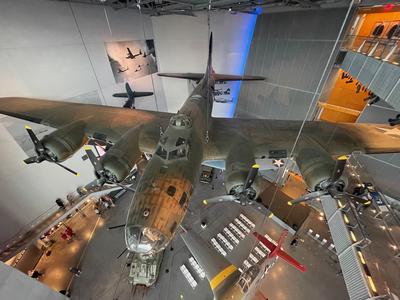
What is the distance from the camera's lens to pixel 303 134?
26.8 feet

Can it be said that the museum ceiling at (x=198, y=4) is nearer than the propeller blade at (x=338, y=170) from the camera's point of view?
No

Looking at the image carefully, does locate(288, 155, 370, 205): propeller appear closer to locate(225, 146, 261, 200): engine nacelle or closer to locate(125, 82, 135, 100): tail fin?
locate(225, 146, 261, 200): engine nacelle

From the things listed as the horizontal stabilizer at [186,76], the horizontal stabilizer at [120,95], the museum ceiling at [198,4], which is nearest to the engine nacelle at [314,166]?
the museum ceiling at [198,4]

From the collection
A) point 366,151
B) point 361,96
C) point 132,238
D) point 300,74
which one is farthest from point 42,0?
point 361,96

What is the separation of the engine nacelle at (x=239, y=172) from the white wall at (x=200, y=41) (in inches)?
437

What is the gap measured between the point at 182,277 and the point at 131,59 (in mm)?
14769

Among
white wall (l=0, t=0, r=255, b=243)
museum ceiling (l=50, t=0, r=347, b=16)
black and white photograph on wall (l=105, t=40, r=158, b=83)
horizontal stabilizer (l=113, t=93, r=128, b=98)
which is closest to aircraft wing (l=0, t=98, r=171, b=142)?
white wall (l=0, t=0, r=255, b=243)

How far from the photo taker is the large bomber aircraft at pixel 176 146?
16.9 ft

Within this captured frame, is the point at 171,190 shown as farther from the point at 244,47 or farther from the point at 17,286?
the point at 244,47

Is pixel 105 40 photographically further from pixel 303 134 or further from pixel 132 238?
pixel 303 134

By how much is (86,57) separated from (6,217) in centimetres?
999

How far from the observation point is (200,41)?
14352 mm

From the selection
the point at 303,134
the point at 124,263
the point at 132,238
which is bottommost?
the point at 124,263

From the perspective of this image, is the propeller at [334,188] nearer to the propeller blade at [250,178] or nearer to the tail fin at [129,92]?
the propeller blade at [250,178]
